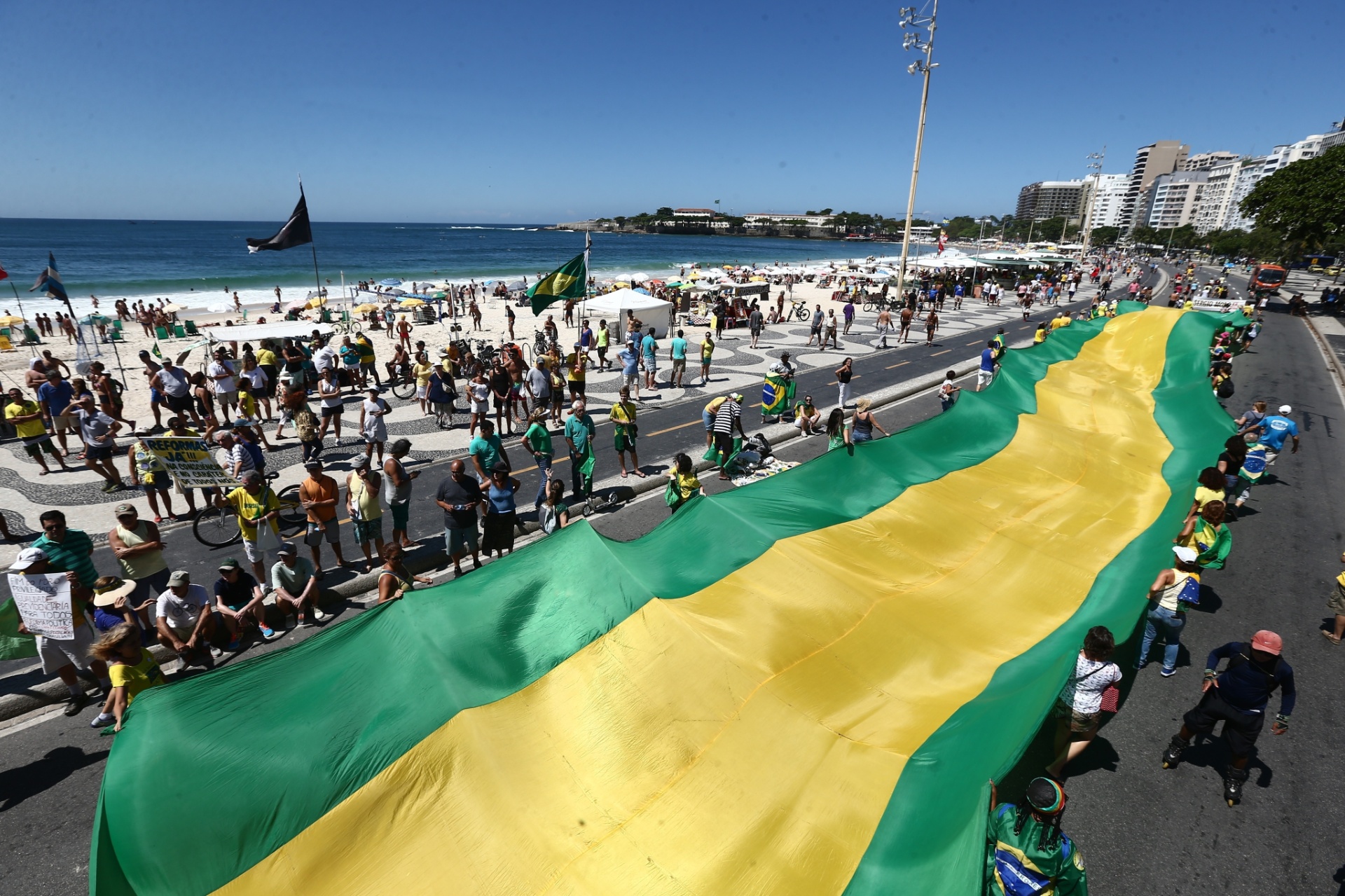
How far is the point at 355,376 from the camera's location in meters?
18.5

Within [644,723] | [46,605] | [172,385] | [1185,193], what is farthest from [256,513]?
[1185,193]

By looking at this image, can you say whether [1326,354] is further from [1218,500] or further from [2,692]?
[2,692]

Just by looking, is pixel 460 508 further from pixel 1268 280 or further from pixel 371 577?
pixel 1268 280

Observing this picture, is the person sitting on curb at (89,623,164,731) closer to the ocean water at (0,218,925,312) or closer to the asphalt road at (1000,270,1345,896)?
the asphalt road at (1000,270,1345,896)

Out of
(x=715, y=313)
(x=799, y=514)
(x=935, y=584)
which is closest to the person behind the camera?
(x=935, y=584)

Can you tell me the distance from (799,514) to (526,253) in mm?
130744

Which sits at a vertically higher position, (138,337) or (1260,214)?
(1260,214)

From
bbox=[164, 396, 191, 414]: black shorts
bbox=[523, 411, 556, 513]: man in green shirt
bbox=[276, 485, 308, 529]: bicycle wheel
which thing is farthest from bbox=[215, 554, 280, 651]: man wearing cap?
bbox=[164, 396, 191, 414]: black shorts

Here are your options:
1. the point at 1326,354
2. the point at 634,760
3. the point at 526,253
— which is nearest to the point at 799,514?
the point at 634,760

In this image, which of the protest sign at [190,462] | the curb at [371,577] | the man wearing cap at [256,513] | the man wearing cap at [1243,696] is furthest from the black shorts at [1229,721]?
the protest sign at [190,462]

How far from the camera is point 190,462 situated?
364 inches

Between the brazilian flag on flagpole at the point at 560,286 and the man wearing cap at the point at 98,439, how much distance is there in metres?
8.68

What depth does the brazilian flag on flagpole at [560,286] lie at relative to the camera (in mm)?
15328

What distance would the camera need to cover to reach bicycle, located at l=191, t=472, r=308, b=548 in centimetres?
943
